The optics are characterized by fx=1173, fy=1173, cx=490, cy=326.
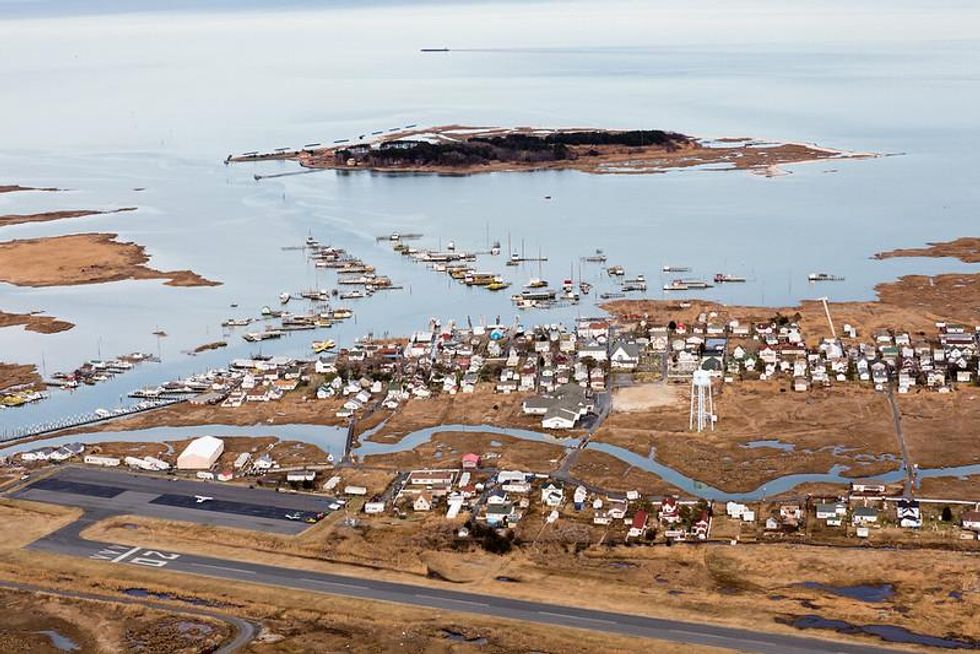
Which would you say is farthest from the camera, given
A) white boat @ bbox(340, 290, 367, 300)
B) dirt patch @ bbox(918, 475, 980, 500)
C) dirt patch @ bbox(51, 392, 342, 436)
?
white boat @ bbox(340, 290, 367, 300)

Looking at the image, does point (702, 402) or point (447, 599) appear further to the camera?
point (702, 402)

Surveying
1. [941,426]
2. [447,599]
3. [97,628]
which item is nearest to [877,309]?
[941,426]

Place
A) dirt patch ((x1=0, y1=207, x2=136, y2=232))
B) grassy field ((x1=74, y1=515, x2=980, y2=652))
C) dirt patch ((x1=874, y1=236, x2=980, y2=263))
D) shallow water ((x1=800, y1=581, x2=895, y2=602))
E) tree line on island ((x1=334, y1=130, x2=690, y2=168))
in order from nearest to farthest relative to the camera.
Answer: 1. grassy field ((x1=74, y1=515, x2=980, y2=652))
2. shallow water ((x1=800, y1=581, x2=895, y2=602))
3. dirt patch ((x1=874, y1=236, x2=980, y2=263))
4. dirt patch ((x1=0, y1=207, x2=136, y2=232))
5. tree line on island ((x1=334, y1=130, x2=690, y2=168))

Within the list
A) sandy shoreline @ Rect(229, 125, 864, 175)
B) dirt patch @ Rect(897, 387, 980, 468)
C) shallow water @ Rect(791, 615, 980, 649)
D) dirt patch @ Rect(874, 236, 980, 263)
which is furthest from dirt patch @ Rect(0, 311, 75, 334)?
sandy shoreline @ Rect(229, 125, 864, 175)

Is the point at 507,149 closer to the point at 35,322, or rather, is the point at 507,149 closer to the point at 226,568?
the point at 35,322

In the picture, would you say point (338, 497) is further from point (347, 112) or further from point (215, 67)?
point (215, 67)

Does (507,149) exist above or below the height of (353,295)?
above

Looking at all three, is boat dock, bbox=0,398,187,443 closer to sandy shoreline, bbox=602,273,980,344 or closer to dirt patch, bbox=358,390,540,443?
dirt patch, bbox=358,390,540,443
